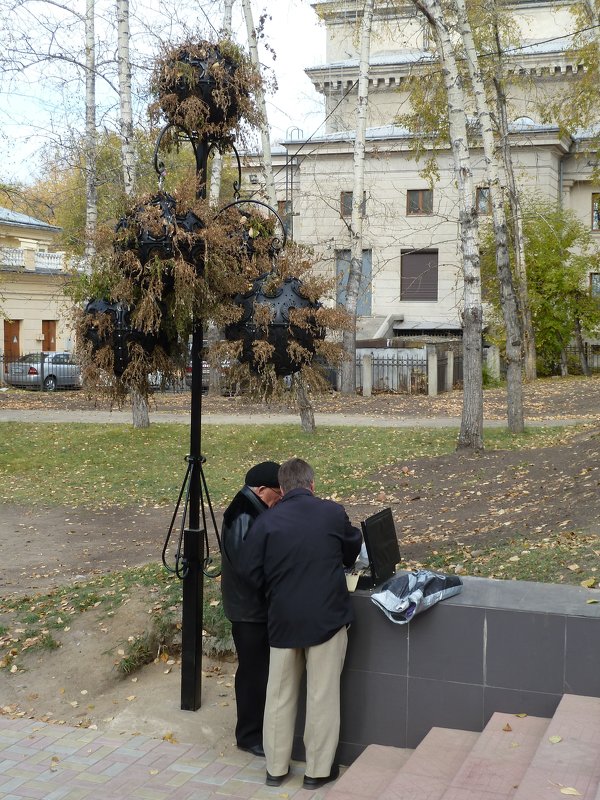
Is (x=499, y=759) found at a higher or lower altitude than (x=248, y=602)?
lower

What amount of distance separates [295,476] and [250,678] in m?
1.35

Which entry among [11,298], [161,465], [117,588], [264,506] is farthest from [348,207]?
[264,506]

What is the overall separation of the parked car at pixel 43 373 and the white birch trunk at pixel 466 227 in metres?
20.4

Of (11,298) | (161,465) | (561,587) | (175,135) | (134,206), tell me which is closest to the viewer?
(561,587)

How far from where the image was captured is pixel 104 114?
1923 centimetres

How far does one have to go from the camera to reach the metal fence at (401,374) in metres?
29.3

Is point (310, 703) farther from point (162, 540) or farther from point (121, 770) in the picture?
point (162, 540)

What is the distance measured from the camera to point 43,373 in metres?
32.9

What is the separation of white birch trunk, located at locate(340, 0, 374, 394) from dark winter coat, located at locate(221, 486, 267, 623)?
13680 mm

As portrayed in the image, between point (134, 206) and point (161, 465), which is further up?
point (134, 206)

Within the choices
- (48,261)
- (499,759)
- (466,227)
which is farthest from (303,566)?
(48,261)

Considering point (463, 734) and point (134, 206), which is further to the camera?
point (134, 206)

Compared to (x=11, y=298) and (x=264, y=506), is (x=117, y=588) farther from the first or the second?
(x=11, y=298)

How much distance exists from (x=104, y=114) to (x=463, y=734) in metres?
16.7
